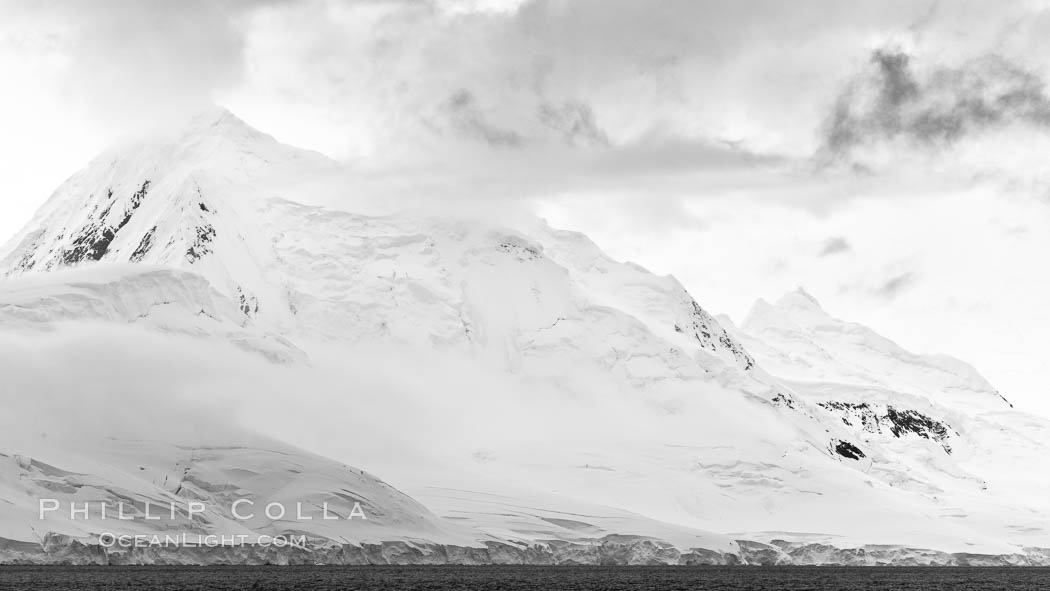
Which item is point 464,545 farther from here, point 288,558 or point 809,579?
point 809,579

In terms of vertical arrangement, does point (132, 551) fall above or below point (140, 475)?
below

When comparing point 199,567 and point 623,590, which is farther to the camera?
point 199,567

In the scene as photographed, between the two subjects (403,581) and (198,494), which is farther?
(198,494)

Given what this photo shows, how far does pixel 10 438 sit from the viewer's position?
183250 millimetres

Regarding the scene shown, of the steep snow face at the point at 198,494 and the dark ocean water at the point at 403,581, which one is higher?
the steep snow face at the point at 198,494

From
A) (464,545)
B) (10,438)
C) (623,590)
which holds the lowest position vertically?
(623,590)

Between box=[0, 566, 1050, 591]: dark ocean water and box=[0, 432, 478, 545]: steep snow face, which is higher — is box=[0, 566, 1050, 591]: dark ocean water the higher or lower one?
the lower one

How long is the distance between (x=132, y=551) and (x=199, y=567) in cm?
827

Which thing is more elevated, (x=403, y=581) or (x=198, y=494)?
(x=198, y=494)

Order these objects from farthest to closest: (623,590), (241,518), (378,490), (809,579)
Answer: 1. (378,490)
2. (241,518)
3. (809,579)
4. (623,590)

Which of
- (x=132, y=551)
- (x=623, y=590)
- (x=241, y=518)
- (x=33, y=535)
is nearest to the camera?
(x=623, y=590)

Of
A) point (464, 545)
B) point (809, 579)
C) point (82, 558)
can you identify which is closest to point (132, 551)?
point (82, 558)

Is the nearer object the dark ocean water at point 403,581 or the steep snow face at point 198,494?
the dark ocean water at point 403,581

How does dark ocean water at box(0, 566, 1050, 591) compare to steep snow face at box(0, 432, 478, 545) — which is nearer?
dark ocean water at box(0, 566, 1050, 591)
